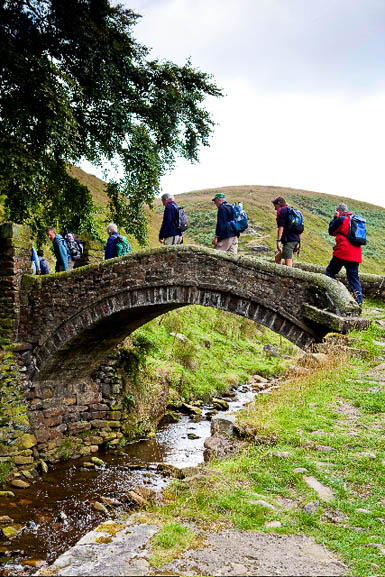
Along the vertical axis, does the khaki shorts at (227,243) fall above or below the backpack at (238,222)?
below

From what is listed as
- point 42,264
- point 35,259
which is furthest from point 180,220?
point 42,264

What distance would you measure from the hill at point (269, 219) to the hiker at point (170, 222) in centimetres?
1498

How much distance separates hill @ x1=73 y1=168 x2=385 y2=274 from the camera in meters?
33.5

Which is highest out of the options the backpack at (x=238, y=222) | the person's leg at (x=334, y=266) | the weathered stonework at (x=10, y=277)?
the backpack at (x=238, y=222)

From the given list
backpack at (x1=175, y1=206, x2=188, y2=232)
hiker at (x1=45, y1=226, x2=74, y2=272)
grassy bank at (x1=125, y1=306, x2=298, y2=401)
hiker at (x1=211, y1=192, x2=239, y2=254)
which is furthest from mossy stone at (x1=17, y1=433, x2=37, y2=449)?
hiker at (x1=211, y1=192, x2=239, y2=254)

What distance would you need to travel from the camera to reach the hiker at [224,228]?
32.6ft

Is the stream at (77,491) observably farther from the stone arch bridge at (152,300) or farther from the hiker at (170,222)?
the hiker at (170,222)

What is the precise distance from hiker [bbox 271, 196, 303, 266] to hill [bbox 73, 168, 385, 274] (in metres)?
16.3

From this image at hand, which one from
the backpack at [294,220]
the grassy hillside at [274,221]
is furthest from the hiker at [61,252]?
the grassy hillside at [274,221]

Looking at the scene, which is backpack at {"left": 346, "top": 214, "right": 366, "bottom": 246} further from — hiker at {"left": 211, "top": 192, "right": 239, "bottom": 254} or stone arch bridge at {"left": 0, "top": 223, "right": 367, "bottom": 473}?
hiker at {"left": 211, "top": 192, "right": 239, "bottom": 254}

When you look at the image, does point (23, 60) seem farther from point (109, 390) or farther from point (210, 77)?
point (109, 390)

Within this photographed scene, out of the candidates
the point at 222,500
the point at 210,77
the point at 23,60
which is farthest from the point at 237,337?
the point at 222,500

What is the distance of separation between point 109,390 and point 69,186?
6060 millimetres

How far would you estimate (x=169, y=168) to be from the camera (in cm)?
1655
